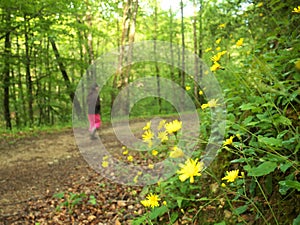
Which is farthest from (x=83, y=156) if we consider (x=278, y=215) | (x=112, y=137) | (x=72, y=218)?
(x=278, y=215)

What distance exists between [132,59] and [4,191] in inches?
414

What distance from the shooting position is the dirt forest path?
112 inches

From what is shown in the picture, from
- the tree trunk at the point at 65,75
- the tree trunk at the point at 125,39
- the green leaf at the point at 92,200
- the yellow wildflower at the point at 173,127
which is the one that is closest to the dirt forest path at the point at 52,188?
the green leaf at the point at 92,200

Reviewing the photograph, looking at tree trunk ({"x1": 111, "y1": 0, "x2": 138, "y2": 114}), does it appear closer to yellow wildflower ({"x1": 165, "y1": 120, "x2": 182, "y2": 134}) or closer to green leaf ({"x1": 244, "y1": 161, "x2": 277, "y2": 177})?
yellow wildflower ({"x1": 165, "y1": 120, "x2": 182, "y2": 134})

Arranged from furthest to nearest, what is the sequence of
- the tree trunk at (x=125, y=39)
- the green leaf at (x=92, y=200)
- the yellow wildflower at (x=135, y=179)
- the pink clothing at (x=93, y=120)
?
the tree trunk at (x=125, y=39)
the pink clothing at (x=93, y=120)
the yellow wildflower at (x=135, y=179)
the green leaf at (x=92, y=200)

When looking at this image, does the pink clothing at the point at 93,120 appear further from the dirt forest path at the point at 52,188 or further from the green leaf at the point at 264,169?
the green leaf at the point at 264,169

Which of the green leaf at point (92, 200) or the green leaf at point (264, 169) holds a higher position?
the green leaf at point (264, 169)

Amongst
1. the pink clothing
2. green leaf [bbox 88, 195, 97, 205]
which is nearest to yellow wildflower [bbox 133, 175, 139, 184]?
green leaf [bbox 88, 195, 97, 205]

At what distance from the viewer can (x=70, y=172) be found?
14.4 feet

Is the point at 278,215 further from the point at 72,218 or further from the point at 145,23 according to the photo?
the point at 145,23

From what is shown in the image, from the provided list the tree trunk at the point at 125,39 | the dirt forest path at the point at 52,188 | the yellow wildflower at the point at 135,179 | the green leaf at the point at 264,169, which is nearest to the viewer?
the green leaf at the point at 264,169

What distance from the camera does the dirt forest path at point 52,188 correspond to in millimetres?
2834

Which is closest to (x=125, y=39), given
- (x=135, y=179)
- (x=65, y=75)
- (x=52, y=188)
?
(x=65, y=75)

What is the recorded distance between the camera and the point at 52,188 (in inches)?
146
